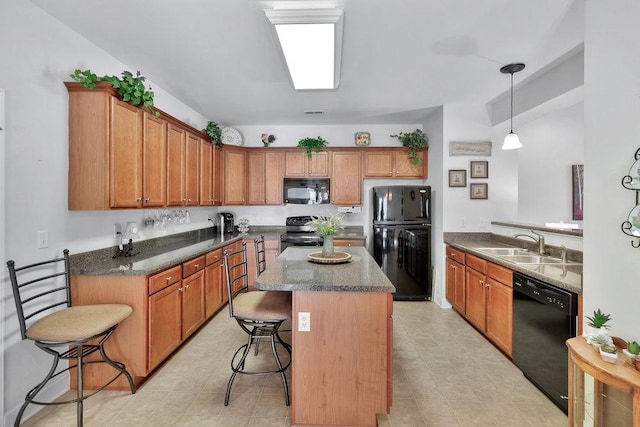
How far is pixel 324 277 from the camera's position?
1.97 m

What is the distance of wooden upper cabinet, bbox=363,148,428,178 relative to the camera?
4750mm

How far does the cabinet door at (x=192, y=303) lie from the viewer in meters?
2.83

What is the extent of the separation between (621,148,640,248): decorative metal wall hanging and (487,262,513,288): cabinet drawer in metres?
1.11

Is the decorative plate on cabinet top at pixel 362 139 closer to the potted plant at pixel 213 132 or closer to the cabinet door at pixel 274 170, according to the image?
the cabinet door at pixel 274 170

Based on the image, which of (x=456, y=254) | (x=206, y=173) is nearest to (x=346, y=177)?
(x=456, y=254)

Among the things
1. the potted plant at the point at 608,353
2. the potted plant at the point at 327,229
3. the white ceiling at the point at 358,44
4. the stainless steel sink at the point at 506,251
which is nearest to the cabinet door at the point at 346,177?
the white ceiling at the point at 358,44

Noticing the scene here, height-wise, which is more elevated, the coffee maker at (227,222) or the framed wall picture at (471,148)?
the framed wall picture at (471,148)

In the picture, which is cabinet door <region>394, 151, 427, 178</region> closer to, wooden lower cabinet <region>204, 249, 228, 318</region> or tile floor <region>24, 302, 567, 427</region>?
tile floor <region>24, 302, 567, 427</region>

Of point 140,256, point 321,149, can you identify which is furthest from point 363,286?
point 321,149

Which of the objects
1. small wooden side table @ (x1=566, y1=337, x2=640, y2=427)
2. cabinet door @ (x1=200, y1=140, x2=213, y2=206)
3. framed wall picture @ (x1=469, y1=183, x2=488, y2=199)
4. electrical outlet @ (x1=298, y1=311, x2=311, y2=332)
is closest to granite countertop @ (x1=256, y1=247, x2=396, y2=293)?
electrical outlet @ (x1=298, y1=311, x2=311, y2=332)

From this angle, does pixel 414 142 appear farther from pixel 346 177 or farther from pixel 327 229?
pixel 327 229

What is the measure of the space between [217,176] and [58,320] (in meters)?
2.85

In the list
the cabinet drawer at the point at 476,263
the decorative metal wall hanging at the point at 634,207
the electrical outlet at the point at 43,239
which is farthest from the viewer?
the cabinet drawer at the point at 476,263

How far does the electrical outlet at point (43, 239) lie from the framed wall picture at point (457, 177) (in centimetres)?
415
